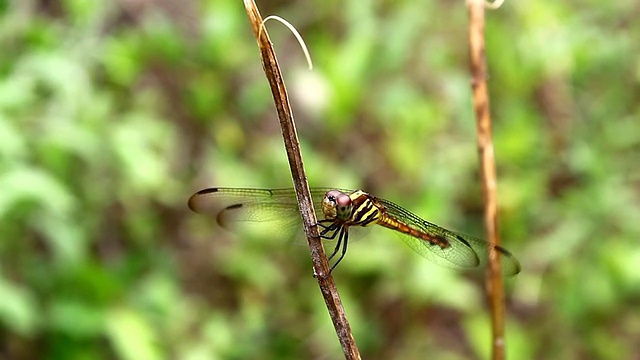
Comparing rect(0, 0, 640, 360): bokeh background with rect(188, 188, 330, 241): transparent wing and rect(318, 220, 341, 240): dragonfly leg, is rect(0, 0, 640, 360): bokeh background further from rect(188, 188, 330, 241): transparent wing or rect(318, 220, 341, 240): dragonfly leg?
rect(318, 220, 341, 240): dragonfly leg

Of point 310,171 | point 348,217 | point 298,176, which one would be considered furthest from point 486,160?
point 310,171

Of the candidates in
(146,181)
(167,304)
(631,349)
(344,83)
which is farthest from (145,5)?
(631,349)

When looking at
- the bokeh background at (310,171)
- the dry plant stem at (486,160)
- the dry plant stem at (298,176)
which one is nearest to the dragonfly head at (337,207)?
the dry plant stem at (486,160)

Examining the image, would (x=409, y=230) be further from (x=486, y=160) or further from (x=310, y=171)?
(x=310, y=171)

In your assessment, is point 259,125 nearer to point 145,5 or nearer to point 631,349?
point 145,5

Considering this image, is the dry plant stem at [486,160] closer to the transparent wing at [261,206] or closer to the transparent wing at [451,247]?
the transparent wing at [451,247]

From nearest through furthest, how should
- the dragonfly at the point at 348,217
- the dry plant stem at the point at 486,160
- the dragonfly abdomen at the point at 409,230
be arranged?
the dry plant stem at the point at 486,160, the dragonfly at the point at 348,217, the dragonfly abdomen at the point at 409,230
